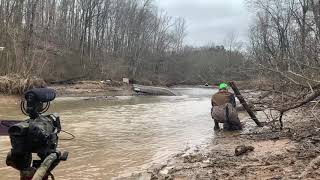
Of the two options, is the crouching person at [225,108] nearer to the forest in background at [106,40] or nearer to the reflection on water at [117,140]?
the reflection on water at [117,140]

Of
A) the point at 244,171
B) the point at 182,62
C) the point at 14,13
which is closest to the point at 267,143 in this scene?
the point at 244,171

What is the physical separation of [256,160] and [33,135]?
539 cm

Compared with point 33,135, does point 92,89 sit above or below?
below

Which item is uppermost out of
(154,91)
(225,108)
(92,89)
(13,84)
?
(13,84)

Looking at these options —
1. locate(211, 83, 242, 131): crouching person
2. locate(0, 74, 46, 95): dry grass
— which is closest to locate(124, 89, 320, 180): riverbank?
locate(211, 83, 242, 131): crouching person

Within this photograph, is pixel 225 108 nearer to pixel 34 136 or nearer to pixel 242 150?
pixel 242 150

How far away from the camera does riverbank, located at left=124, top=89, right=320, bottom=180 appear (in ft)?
23.2

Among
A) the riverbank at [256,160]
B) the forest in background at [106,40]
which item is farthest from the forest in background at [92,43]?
the riverbank at [256,160]

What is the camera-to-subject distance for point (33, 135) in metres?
3.96

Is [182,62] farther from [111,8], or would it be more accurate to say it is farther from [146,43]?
[111,8]

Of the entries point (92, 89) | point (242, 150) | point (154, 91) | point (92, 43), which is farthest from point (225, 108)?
point (92, 43)

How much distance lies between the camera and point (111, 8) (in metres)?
62.1

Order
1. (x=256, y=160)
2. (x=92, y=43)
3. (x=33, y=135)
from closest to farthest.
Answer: (x=33, y=135)
(x=256, y=160)
(x=92, y=43)

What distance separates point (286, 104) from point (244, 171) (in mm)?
3541
